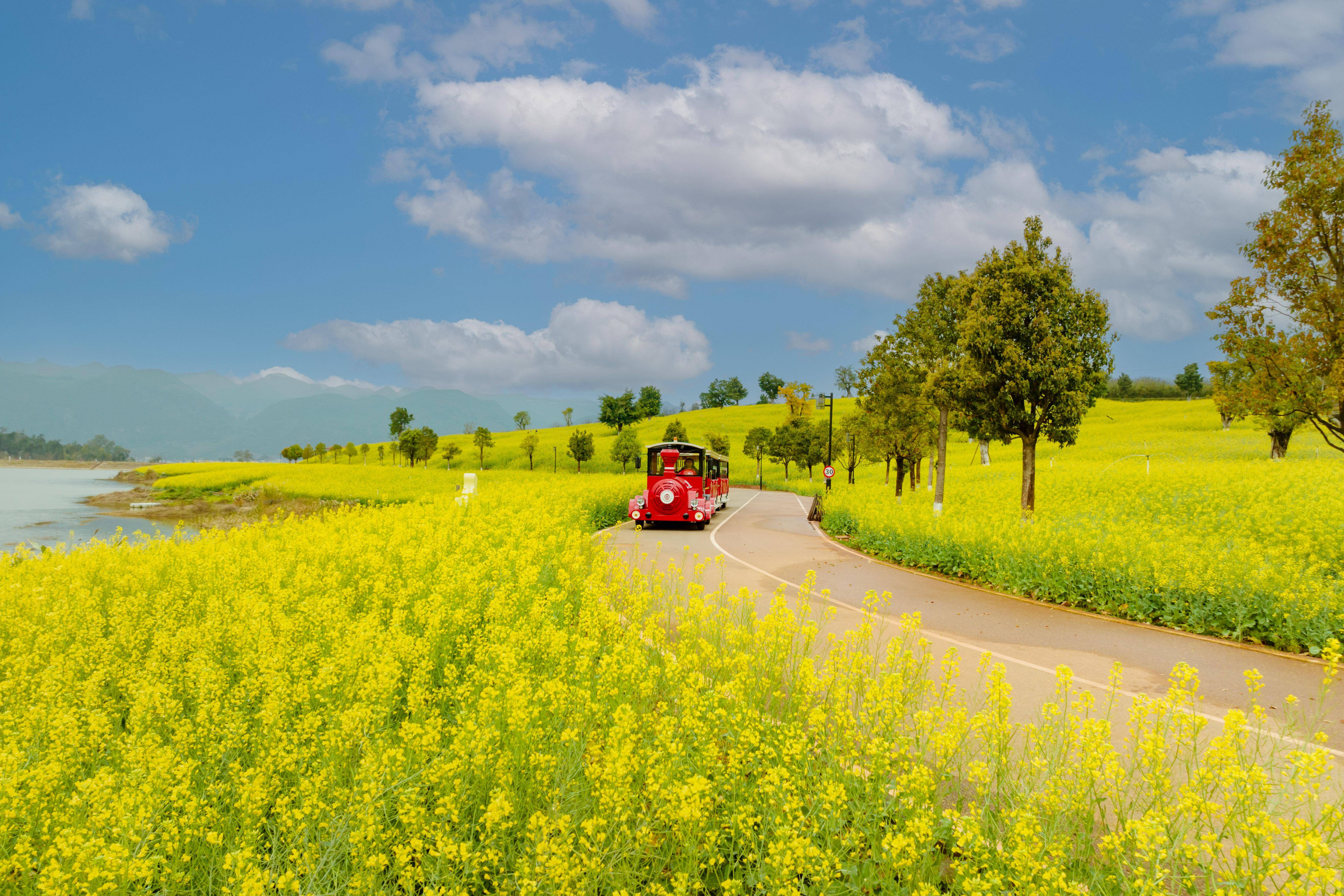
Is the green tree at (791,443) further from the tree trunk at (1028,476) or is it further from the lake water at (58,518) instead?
the lake water at (58,518)

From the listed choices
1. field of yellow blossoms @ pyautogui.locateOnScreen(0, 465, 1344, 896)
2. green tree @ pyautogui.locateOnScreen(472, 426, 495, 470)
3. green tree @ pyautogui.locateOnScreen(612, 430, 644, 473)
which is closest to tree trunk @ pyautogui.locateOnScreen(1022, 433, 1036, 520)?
field of yellow blossoms @ pyautogui.locateOnScreen(0, 465, 1344, 896)

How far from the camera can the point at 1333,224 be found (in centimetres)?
1387

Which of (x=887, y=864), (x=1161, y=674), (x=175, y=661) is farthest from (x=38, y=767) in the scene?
(x=1161, y=674)

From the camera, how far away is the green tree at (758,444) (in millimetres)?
71425

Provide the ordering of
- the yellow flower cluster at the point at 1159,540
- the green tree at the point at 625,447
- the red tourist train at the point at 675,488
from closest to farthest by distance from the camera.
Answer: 1. the yellow flower cluster at the point at 1159,540
2. the red tourist train at the point at 675,488
3. the green tree at the point at 625,447

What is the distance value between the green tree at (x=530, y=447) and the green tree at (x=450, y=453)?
33.8 feet

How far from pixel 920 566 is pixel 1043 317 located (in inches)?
333

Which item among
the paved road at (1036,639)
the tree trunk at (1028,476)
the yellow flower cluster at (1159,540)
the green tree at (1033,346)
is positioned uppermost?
the green tree at (1033,346)

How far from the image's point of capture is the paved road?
7.31 metres

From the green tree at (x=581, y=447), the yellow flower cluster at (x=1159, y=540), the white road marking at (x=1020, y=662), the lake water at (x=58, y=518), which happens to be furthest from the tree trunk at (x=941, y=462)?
the green tree at (x=581, y=447)

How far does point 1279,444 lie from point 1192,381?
86915 mm

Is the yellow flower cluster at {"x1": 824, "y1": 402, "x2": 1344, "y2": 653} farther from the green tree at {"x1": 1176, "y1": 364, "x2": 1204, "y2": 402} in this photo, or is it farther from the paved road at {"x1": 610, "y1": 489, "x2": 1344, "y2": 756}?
the green tree at {"x1": 1176, "y1": 364, "x2": 1204, "y2": 402}

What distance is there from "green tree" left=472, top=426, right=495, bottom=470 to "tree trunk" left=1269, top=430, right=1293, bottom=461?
79.1 metres

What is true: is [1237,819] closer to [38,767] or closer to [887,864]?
[887,864]
